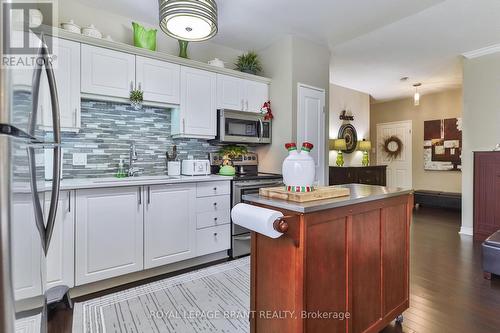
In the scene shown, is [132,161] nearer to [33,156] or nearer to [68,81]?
[68,81]

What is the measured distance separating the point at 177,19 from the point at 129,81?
2.93 ft

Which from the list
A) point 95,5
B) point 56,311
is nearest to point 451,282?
point 56,311

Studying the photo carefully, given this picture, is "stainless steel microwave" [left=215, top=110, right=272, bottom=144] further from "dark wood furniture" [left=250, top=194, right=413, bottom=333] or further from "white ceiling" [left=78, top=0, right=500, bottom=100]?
"dark wood furniture" [left=250, top=194, right=413, bottom=333]

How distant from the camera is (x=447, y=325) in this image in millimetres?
1849

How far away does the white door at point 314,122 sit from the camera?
368 centimetres

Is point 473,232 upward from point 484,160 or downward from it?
downward

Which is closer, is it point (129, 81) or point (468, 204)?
point (129, 81)

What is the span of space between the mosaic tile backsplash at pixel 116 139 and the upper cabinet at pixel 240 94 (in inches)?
28.6

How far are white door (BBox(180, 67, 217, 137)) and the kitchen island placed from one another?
1933mm

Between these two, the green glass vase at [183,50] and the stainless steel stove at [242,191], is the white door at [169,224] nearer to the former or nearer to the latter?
the stainless steel stove at [242,191]

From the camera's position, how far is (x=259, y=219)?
120 cm

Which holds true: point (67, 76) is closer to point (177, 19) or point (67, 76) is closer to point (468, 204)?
point (177, 19)

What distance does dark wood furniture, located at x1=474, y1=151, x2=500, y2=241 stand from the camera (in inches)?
147

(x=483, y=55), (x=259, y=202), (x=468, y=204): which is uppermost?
(x=483, y=55)
